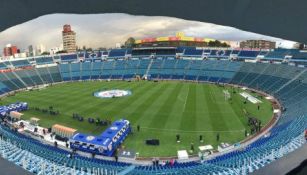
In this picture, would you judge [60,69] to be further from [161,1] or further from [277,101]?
[161,1]

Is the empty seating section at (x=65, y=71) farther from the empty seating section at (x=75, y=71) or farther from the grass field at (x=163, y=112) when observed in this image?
the grass field at (x=163, y=112)

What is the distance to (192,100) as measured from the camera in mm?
33625

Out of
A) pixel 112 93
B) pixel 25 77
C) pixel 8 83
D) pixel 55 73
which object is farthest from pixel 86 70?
pixel 112 93

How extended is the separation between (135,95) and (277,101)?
17484 mm

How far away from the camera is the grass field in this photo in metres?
21.3

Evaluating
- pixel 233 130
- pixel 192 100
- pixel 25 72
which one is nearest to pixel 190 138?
pixel 233 130

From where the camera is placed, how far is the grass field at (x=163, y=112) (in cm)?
2128

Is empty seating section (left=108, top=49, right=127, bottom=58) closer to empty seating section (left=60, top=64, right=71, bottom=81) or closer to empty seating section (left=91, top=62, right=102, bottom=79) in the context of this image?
empty seating section (left=91, top=62, right=102, bottom=79)

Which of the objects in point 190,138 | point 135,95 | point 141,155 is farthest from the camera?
point 135,95

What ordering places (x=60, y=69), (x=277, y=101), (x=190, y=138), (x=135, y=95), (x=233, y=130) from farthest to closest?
(x=60, y=69) → (x=135, y=95) → (x=277, y=101) → (x=233, y=130) → (x=190, y=138)

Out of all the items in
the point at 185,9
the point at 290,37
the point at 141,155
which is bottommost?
the point at 141,155

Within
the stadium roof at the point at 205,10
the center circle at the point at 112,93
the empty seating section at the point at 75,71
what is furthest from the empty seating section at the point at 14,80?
the stadium roof at the point at 205,10

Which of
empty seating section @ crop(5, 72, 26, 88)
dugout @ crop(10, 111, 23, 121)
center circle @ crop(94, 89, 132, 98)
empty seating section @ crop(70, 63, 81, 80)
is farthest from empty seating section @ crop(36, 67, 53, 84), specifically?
dugout @ crop(10, 111, 23, 121)

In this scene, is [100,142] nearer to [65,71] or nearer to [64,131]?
[64,131]
